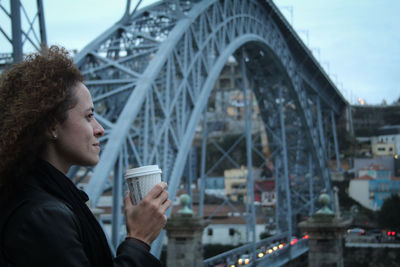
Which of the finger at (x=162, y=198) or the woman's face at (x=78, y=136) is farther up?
the woman's face at (x=78, y=136)

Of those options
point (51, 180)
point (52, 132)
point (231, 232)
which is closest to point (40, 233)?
point (51, 180)

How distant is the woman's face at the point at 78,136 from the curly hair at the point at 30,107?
3 cm

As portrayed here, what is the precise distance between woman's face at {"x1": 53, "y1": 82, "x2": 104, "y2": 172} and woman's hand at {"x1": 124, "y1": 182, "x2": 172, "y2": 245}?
21 cm

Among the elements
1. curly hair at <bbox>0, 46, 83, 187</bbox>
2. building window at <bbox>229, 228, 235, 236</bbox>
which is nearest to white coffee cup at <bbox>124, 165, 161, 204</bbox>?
curly hair at <bbox>0, 46, 83, 187</bbox>

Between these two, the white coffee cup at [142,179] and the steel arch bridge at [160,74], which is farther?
the steel arch bridge at [160,74]

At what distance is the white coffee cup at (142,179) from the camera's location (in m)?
1.80

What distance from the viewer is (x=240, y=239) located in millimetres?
36344

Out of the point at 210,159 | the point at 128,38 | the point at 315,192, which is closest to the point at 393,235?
the point at 315,192

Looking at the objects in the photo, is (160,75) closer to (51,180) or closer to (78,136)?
(78,136)

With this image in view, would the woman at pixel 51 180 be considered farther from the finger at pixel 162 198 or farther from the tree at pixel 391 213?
the tree at pixel 391 213

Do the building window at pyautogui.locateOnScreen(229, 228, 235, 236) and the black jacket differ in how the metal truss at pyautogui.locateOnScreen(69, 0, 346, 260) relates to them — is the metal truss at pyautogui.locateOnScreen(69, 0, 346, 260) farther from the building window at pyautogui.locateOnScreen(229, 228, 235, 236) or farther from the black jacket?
the building window at pyautogui.locateOnScreen(229, 228, 235, 236)

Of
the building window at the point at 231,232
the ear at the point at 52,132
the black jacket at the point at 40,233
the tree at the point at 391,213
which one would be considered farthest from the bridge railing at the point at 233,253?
the black jacket at the point at 40,233

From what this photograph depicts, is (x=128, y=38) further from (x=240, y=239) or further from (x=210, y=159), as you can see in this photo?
(x=210, y=159)

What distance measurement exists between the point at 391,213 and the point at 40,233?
3005 cm
